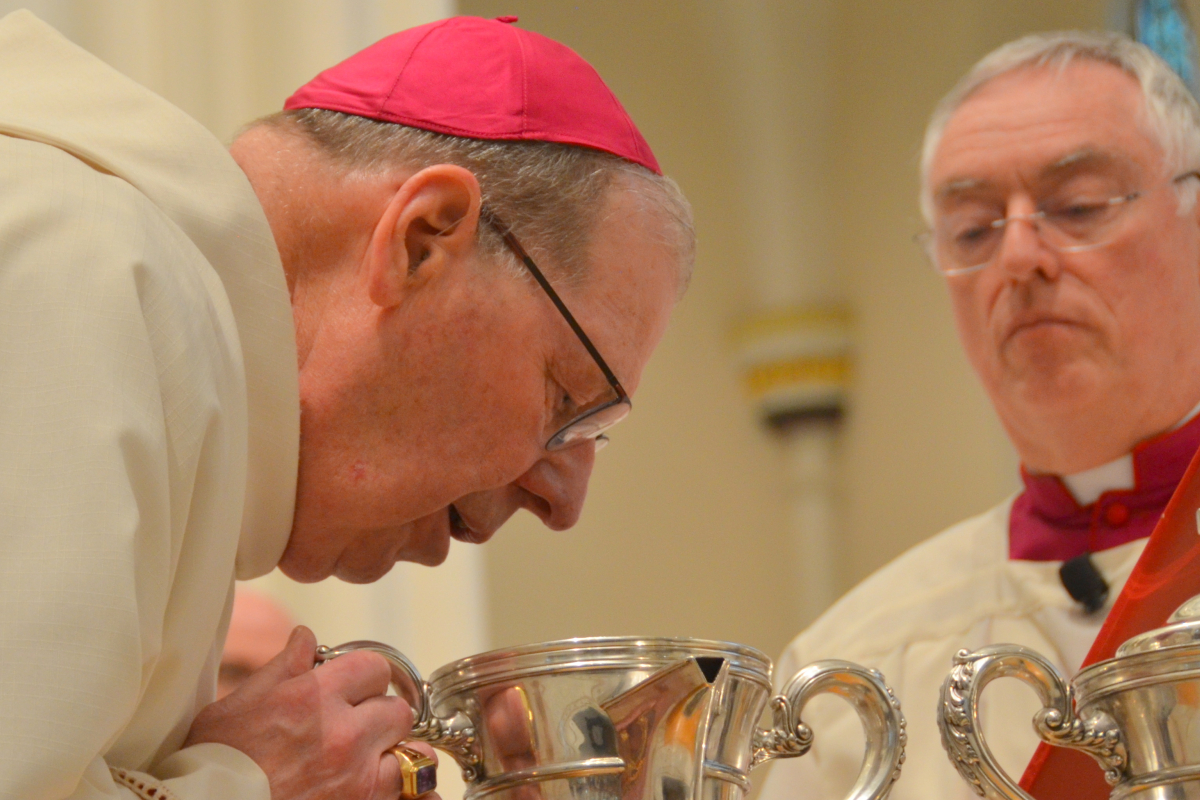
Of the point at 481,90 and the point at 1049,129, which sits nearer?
the point at 481,90

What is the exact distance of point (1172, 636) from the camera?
1.22m

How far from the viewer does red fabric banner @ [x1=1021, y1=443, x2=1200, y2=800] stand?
4.74ft

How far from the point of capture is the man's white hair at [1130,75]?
2084 mm

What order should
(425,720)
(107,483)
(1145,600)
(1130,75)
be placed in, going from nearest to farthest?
(107,483) → (425,720) → (1145,600) → (1130,75)

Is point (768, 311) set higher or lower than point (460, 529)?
lower

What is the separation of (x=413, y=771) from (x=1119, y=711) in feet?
2.04

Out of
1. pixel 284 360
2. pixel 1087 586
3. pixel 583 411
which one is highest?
pixel 284 360

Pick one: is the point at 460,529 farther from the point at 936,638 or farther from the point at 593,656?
the point at 936,638

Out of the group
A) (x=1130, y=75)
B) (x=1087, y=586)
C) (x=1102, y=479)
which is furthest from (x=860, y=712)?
(x=1130, y=75)

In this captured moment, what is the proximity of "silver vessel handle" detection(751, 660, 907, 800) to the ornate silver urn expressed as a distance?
7cm

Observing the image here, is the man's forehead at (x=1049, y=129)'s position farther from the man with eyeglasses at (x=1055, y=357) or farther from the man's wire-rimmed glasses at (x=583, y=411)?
the man's wire-rimmed glasses at (x=583, y=411)

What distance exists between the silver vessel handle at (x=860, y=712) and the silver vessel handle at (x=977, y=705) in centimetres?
7

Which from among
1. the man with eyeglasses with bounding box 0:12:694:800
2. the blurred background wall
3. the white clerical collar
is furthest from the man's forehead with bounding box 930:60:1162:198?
the blurred background wall

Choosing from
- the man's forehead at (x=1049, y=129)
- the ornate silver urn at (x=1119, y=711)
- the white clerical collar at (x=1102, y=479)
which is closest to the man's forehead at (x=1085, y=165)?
the man's forehead at (x=1049, y=129)
